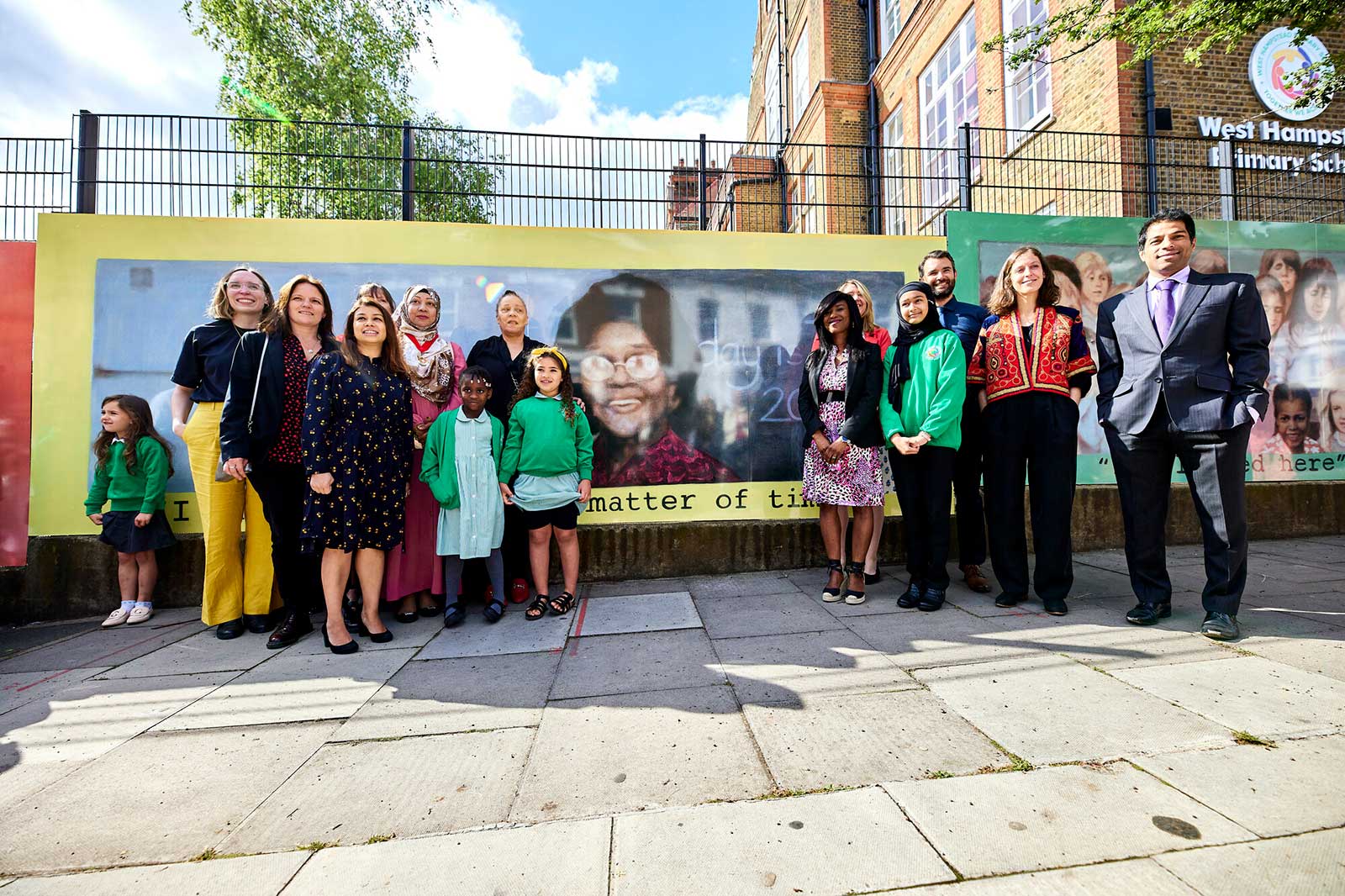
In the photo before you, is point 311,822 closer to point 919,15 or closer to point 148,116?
point 148,116

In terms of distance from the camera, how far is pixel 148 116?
507 cm

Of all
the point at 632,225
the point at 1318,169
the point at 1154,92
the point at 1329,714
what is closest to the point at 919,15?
the point at 1154,92

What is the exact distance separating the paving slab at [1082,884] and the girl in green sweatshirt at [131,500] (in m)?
5.30

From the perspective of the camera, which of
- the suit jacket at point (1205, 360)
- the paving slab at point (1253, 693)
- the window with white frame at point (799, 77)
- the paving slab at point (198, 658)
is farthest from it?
the window with white frame at point (799, 77)

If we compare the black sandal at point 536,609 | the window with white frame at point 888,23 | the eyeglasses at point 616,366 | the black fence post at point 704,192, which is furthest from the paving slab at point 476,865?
the window with white frame at point 888,23

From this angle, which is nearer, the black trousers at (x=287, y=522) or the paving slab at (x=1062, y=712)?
the paving slab at (x=1062, y=712)

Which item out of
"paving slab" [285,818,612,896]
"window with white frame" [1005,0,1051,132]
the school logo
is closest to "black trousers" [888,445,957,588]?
"paving slab" [285,818,612,896]

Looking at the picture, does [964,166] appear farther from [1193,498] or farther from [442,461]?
[442,461]

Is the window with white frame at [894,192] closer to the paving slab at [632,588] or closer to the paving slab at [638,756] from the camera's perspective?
the paving slab at [632,588]

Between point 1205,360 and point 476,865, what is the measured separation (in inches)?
159

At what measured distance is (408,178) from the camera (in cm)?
532

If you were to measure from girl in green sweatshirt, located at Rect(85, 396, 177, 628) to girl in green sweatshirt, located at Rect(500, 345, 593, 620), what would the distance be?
2.65 meters

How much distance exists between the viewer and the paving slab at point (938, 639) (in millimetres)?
2881

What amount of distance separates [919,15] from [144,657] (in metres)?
16.1
